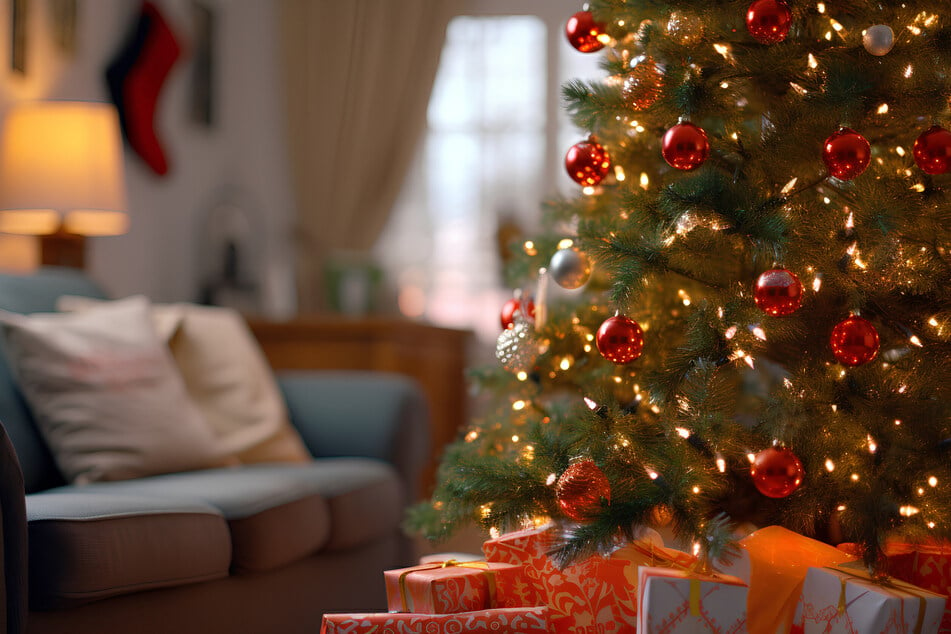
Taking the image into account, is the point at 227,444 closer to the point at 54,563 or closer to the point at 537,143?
the point at 54,563

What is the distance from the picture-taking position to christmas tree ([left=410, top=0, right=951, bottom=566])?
146 centimetres

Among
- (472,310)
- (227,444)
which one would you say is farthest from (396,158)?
(227,444)

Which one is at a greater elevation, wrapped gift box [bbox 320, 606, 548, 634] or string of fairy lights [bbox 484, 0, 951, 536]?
string of fairy lights [bbox 484, 0, 951, 536]

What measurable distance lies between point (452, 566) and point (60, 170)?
1540 millimetres

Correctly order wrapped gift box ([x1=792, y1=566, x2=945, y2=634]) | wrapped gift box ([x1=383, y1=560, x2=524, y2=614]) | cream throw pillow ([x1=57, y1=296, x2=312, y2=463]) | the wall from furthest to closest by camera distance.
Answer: the wall
cream throw pillow ([x1=57, y1=296, x2=312, y2=463])
wrapped gift box ([x1=383, y1=560, x2=524, y2=614])
wrapped gift box ([x1=792, y1=566, x2=945, y2=634])

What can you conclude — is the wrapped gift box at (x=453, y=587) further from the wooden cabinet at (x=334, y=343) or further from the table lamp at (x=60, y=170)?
the wooden cabinet at (x=334, y=343)

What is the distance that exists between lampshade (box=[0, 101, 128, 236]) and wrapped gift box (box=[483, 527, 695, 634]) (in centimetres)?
159

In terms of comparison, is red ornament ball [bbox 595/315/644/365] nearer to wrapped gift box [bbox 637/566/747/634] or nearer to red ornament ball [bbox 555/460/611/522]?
red ornament ball [bbox 555/460/611/522]

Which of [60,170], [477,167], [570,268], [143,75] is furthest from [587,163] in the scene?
[477,167]

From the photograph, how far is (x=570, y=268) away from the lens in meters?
1.75

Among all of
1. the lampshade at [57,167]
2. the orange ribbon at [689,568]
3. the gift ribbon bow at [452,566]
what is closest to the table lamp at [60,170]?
the lampshade at [57,167]

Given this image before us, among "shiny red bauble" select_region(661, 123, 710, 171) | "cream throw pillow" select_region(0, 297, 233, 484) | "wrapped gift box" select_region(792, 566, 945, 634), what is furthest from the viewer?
"cream throw pillow" select_region(0, 297, 233, 484)

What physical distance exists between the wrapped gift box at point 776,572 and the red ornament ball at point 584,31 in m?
0.89

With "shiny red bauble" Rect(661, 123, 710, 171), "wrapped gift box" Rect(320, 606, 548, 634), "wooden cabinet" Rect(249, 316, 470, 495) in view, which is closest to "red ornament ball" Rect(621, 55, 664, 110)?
"shiny red bauble" Rect(661, 123, 710, 171)
